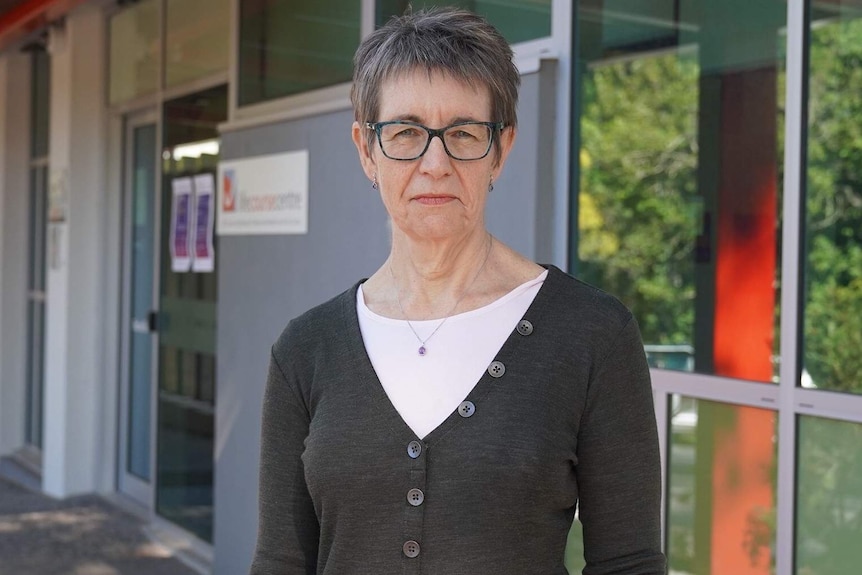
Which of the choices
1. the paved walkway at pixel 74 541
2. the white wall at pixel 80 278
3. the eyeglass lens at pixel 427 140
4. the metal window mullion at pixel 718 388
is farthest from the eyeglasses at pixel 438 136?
the white wall at pixel 80 278

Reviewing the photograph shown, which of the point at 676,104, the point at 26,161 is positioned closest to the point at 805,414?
the point at 676,104

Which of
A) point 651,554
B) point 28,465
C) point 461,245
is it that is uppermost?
point 461,245

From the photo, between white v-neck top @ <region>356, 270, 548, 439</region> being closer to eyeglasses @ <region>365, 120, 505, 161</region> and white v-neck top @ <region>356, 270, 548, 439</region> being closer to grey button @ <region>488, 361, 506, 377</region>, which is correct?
grey button @ <region>488, 361, 506, 377</region>

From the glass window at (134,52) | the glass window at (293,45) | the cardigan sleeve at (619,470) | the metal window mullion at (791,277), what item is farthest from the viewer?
the glass window at (134,52)

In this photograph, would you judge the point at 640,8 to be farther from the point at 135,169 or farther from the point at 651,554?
the point at 135,169

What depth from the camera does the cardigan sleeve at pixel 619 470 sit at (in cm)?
156

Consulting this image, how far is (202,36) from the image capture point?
21.0 ft

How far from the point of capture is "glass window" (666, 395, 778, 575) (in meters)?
3.32

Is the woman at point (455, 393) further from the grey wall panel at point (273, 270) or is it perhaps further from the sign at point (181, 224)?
the sign at point (181, 224)

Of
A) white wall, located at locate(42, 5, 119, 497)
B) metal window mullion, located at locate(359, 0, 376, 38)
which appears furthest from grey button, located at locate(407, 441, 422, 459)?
white wall, located at locate(42, 5, 119, 497)

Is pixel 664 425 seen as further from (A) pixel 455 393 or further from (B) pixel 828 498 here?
(A) pixel 455 393

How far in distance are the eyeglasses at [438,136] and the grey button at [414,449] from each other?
42cm

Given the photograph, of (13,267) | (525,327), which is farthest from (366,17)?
(13,267)

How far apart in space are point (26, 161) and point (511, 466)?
29.6 ft
